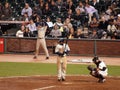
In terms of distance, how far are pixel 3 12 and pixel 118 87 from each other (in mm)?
14149

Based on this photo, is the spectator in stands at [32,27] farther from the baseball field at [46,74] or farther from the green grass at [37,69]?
the green grass at [37,69]

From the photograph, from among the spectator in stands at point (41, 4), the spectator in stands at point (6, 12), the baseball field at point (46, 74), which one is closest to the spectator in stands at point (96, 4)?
the spectator in stands at point (41, 4)

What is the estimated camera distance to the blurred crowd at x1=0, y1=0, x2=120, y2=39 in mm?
23281

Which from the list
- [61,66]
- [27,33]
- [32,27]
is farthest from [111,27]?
[61,66]

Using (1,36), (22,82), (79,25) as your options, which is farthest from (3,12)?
(22,82)

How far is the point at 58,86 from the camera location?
551 inches

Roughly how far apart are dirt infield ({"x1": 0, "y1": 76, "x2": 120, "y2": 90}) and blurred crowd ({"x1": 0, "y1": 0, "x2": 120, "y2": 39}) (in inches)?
279

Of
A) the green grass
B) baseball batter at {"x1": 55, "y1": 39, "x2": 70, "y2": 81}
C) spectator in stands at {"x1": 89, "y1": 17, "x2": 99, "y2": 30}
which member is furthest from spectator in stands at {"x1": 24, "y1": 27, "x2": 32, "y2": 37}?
baseball batter at {"x1": 55, "y1": 39, "x2": 70, "y2": 81}

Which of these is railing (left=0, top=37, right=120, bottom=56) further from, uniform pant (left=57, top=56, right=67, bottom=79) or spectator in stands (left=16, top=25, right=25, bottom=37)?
uniform pant (left=57, top=56, right=67, bottom=79)

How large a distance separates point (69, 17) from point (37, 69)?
23.0 feet

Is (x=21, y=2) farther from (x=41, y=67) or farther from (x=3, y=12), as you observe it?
(x=41, y=67)

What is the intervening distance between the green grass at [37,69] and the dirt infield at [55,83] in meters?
1.11

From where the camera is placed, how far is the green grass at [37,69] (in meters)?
17.2

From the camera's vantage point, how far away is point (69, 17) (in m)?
24.5
